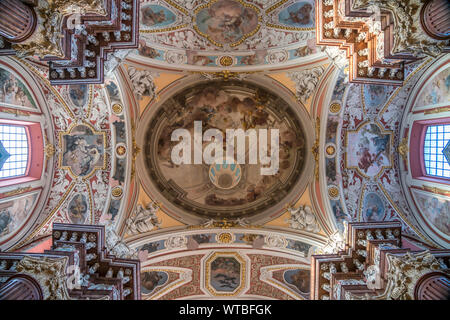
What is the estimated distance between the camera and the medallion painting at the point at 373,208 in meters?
15.4

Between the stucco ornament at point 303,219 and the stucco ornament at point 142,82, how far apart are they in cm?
989

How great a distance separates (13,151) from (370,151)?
16758 millimetres

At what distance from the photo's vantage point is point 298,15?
14562 mm

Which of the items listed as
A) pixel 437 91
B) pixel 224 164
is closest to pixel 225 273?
pixel 224 164

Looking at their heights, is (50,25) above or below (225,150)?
above

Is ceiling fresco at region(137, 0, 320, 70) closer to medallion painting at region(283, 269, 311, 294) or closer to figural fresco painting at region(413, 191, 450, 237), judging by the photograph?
figural fresco painting at region(413, 191, 450, 237)

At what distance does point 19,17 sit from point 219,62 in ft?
32.5

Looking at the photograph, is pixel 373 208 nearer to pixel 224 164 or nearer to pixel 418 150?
pixel 418 150

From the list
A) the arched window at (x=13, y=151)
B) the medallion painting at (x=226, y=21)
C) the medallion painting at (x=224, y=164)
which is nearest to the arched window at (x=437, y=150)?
the medallion painting at (x=224, y=164)

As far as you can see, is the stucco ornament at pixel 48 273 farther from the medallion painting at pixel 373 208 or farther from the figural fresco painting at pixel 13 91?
the medallion painting at pixel 373 208

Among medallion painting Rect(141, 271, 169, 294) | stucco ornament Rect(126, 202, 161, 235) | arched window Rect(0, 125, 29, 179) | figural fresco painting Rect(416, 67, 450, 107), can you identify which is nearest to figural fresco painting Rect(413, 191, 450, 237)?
figural fresco painting Rect(416, 67, 450, 107)

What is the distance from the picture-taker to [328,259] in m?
12.8

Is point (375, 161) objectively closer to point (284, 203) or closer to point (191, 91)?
point (284, 203)
